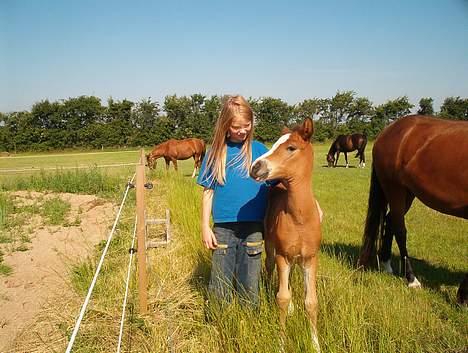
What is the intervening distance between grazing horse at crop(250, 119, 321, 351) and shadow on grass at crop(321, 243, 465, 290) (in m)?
1.56

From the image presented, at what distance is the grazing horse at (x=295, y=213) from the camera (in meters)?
2.49

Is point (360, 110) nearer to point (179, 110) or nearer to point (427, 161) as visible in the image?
point (179, 110)

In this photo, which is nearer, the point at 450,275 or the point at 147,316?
the point at 147,316

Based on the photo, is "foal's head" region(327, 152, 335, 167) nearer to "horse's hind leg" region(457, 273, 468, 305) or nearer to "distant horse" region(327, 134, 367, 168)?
"distant horse" region(327, 134, 367, 168)

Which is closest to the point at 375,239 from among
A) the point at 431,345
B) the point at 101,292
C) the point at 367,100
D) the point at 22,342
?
the point at 431,345

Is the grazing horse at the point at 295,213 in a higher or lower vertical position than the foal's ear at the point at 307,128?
lower

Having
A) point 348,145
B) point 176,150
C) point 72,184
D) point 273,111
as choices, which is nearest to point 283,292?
point 72,184

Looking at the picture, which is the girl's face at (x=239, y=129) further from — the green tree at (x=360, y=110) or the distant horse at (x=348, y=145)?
the green tree at (x=360, y=110)

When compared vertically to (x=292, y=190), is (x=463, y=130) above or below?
above

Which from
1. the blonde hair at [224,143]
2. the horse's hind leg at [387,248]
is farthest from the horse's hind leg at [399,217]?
the blonde hair at [224,143]

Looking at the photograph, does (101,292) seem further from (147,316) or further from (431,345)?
(431,345)

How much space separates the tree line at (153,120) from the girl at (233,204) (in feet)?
133

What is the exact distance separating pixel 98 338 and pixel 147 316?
1.42 feet

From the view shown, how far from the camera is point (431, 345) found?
8.73 ft
